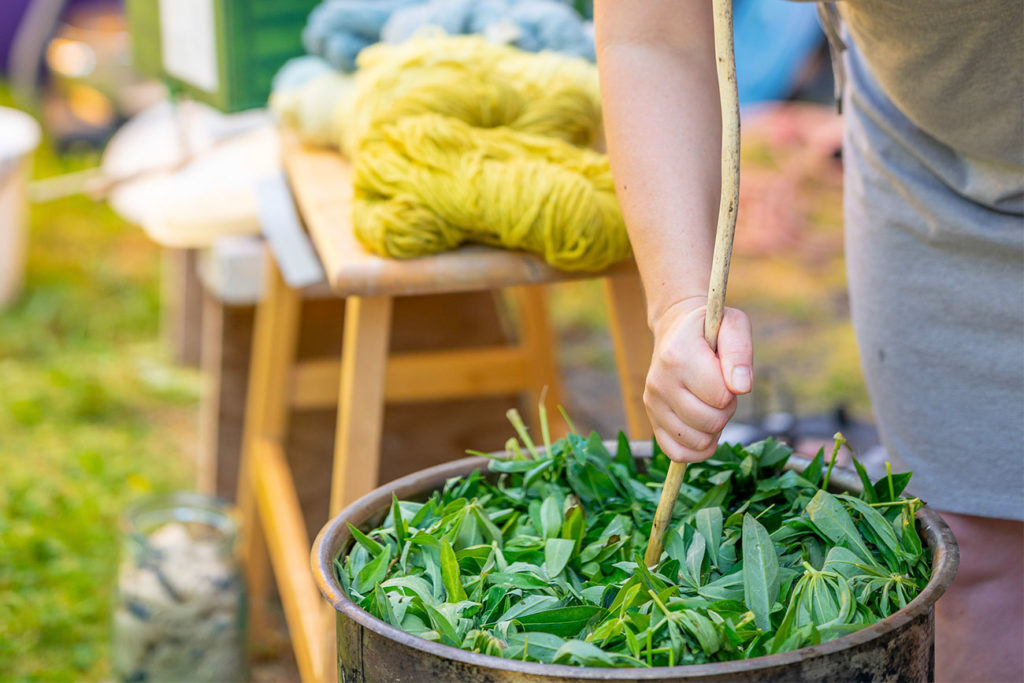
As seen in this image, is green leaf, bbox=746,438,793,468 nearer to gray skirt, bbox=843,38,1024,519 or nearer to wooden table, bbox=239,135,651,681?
gray skirt, bbox=843,38,1024,519

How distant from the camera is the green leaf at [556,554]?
812 mm

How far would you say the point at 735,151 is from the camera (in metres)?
0.73

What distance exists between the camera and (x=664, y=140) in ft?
2.97

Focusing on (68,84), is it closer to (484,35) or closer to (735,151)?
(484,35)

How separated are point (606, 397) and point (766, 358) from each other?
52 cm

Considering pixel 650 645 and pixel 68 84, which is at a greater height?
pixel 650 645

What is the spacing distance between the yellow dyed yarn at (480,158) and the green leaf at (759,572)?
1.55ft

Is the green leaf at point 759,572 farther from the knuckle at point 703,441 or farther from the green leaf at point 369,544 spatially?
the green leaf at point 369,544

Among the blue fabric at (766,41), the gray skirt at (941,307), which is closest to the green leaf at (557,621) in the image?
the gray skirt at (941,307)

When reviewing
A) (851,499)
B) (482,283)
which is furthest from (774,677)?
(482,283)

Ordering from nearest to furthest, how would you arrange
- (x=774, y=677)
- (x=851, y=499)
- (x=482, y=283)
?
(x=774, y=677), (x=851, y=499), (x=482, y=283)

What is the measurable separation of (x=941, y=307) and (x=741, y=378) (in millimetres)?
430

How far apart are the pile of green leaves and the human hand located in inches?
2.9

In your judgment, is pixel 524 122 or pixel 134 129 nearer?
pixel 524 122
